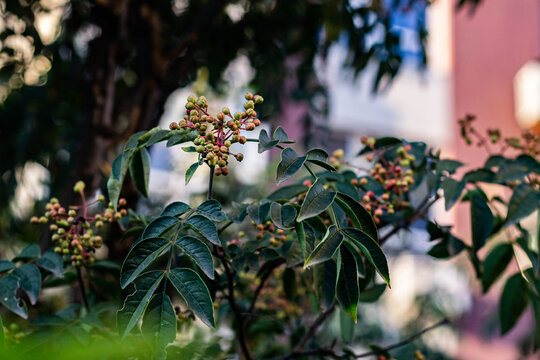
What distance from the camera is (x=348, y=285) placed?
65cm

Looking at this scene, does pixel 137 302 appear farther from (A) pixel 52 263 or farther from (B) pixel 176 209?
(A) pixel 52 263

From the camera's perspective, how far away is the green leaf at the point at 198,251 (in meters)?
0.64

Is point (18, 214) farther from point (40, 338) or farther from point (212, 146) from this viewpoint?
point (212, 146)

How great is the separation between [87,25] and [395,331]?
3.63 meters

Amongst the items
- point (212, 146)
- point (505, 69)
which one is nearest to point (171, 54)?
point (212, 146)

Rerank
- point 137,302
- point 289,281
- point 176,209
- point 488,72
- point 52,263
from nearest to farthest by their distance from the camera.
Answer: point 137,302, point 176,209, point 52,263, point 289,281, point 488,72

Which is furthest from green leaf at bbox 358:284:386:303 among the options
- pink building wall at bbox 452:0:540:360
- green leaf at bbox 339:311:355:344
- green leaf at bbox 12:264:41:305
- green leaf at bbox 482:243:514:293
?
pink building wall at bbox 452:0:540:360

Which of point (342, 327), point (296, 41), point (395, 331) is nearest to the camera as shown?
point (342, 327)

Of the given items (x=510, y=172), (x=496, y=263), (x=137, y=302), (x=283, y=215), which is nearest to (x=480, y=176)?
(x=510, y=172)

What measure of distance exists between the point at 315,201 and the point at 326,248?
0.19 feet

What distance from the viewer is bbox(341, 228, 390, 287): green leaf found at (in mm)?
637

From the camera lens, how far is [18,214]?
2623 millimetres

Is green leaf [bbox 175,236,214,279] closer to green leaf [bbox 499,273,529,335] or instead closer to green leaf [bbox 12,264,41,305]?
green leaf [bbox 12,264,41,305]

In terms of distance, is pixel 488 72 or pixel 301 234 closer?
pixel 301 234
